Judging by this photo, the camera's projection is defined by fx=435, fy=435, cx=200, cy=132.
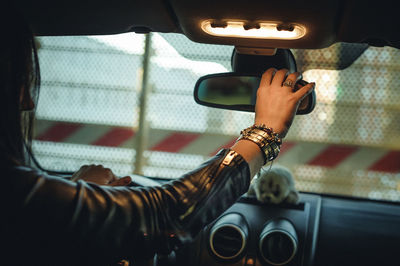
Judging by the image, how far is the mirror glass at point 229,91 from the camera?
69.5 inches

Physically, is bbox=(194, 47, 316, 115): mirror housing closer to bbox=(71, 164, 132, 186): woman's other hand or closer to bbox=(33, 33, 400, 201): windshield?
bbox=(71, 164, 132, 186): woman's other hand

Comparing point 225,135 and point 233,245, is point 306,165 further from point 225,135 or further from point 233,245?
point 233,245

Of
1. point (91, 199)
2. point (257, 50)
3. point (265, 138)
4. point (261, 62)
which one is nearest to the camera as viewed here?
point (91, 199)

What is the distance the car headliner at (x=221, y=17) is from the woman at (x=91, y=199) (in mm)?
288

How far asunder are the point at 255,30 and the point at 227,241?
1.14 meters

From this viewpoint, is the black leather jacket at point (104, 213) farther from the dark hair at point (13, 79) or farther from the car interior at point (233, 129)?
the car interior at point (233, 129)

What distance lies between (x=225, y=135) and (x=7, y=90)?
7.91 feet

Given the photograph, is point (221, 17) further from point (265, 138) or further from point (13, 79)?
point (13, 79)

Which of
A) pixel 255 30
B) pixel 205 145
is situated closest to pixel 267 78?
pixel 255 30

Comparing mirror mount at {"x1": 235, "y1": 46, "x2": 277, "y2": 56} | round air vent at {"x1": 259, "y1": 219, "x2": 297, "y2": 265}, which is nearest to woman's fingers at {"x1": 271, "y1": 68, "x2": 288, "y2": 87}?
mirror mount at {"x1": 235, "y1": 46, "x2": 277, "y2": 56}

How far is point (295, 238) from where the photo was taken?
2.11m

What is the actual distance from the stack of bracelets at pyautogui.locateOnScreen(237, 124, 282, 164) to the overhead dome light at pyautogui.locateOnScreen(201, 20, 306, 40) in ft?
1.21

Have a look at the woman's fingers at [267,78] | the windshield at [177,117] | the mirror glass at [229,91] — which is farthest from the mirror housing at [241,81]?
the windshield at [177,117]

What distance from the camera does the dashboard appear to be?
212 centimetres
